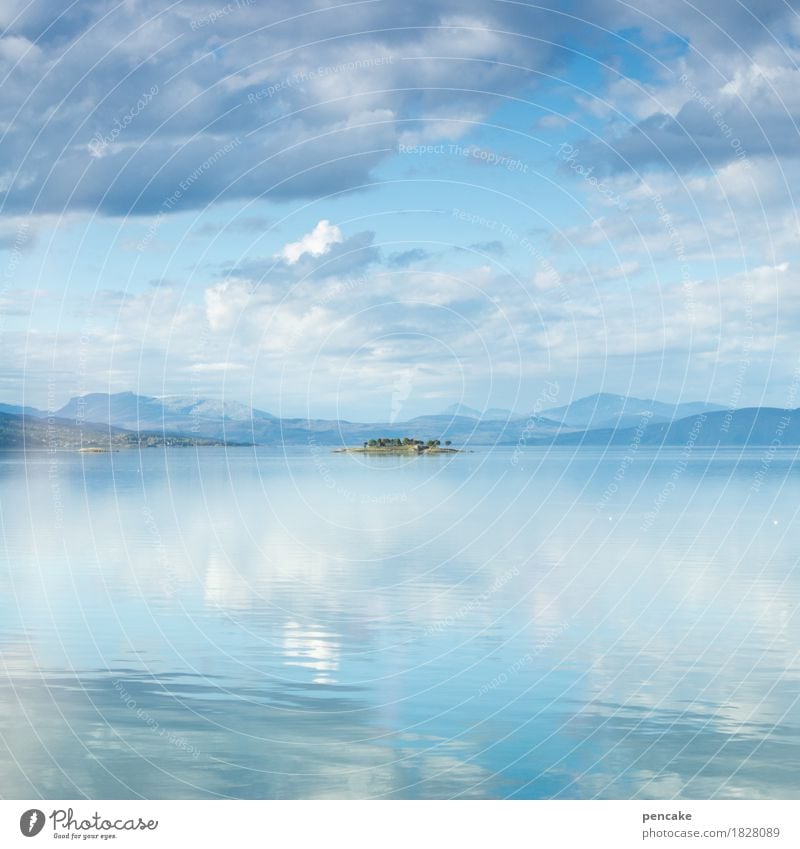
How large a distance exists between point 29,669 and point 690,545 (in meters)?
44.8

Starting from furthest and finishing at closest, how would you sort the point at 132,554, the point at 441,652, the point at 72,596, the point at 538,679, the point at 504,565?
the point at 132,554 < the point at 504,565 < the point at 72,596 < the point at 441,652 < the point at 538,679

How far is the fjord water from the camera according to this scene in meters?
25.2

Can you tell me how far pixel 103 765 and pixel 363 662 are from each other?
11222 mm

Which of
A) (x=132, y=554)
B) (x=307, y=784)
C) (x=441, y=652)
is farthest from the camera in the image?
(x=132, y=554)

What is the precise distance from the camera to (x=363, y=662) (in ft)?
115

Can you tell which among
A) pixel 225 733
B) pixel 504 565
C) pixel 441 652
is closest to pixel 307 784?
pixel 225 733

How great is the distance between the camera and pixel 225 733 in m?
27.5

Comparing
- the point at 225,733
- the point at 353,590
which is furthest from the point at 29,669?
the point at 353,590

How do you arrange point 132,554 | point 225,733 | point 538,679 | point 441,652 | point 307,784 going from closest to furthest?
point 307,784
point 225,733
point 538,679
point 441,652
point 132,554

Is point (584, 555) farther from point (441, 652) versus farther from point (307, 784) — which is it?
point (307, 784)

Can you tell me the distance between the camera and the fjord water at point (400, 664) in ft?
82.5

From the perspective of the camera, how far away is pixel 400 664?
3519cm

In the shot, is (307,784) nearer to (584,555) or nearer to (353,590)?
(353,590)

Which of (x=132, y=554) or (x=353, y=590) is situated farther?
(x=132, y=554)
